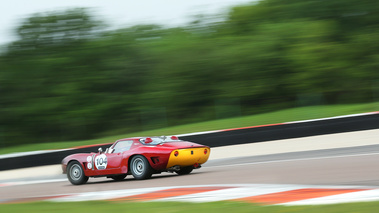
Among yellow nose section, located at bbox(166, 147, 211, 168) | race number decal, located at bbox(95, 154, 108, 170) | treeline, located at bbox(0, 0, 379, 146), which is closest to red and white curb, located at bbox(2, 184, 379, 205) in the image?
yellow nose section, located at bbox(166, 147, 211, 168)

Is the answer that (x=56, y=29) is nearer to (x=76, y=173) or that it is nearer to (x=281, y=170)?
(x=76, y=173)

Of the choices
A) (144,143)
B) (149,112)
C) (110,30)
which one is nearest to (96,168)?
(144,143)

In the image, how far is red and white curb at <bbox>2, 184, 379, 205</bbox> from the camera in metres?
6.16

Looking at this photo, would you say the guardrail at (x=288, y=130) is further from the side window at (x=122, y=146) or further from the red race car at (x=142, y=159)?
the side window at (x=122, y=146)

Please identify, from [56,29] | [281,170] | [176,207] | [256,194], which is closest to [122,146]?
[281,170]

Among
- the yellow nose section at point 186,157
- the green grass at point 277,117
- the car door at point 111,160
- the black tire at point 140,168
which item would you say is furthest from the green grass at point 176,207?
the green grass at point 277,117

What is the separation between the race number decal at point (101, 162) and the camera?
11.6m

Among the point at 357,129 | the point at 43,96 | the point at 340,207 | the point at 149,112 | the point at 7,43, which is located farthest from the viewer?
the point at 7,43

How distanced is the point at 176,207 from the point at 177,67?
22402mm

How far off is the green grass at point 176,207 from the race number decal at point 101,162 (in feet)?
12.5

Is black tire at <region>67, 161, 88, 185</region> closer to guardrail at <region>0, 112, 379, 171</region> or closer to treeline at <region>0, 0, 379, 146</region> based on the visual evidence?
guardrail at <region>0, 112, 379, 171</region>

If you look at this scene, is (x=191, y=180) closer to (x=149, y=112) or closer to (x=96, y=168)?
(x=96, y=168)

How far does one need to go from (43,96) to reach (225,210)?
85.1ft

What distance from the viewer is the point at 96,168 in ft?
38.4
